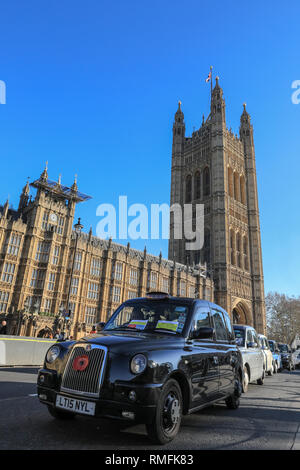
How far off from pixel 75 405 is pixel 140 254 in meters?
47.5

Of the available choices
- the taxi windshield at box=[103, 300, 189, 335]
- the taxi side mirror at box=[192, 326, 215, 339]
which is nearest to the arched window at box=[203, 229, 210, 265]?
the taxi windshield at box=[103, 300, 189, 335]

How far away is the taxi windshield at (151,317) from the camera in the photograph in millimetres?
4996

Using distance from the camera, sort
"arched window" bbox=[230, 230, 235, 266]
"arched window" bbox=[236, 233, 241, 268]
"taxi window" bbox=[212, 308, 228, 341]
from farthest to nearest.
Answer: "arched window" bbox=[236, 233, 241, 268], "arched window" bbox=[230, 230, 235, 266], "taxi window" bbox=[212, 308, 228, 341]

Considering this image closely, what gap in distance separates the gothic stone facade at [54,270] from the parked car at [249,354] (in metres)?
17.8

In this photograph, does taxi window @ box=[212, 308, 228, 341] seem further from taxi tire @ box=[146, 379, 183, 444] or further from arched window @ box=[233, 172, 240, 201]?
arched window @ box=[233, 172, 240, 201]

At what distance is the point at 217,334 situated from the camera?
19.8 feet

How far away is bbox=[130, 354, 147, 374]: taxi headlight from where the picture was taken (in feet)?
11.9

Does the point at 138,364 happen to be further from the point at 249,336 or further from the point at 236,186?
the point at 236,186

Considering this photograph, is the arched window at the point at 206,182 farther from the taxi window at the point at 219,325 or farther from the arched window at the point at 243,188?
the taxi window at the point at 219,325

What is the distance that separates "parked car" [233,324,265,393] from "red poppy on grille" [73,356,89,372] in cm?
642
